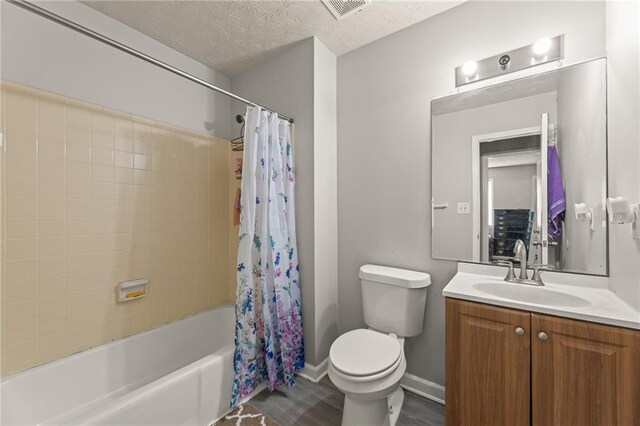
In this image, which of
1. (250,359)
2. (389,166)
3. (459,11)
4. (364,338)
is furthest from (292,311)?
(459,11)

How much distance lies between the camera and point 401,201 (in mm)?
1839

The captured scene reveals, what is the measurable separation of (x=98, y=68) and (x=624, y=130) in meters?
2.81

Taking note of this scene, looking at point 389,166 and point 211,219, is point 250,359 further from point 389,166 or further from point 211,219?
point 389,166

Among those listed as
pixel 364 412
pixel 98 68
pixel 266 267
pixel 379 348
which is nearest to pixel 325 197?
pixel 266 267

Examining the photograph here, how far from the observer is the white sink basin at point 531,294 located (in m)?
1.21

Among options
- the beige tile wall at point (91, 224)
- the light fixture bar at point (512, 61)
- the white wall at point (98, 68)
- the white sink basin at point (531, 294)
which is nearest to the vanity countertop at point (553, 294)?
the white sink basin at point (531, 294)

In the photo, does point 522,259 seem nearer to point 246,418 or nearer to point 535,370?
point 535,370

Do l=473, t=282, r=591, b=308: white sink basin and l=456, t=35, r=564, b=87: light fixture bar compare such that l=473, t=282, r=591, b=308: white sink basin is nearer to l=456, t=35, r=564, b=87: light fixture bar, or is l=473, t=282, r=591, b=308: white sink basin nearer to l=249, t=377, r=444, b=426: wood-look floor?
l=249, t=377, r=444, b=426: wood-look floor

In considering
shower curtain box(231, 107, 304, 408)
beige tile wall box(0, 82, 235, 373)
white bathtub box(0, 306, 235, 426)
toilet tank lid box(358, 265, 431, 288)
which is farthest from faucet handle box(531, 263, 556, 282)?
beige tile wall box(0, 82, 235, 373)

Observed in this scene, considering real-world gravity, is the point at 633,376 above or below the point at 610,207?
below

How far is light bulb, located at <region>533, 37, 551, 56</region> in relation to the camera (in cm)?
138

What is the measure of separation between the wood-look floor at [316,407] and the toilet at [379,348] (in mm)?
88

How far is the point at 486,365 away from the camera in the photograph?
1145 millimetres

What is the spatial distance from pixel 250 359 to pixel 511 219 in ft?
5.88
